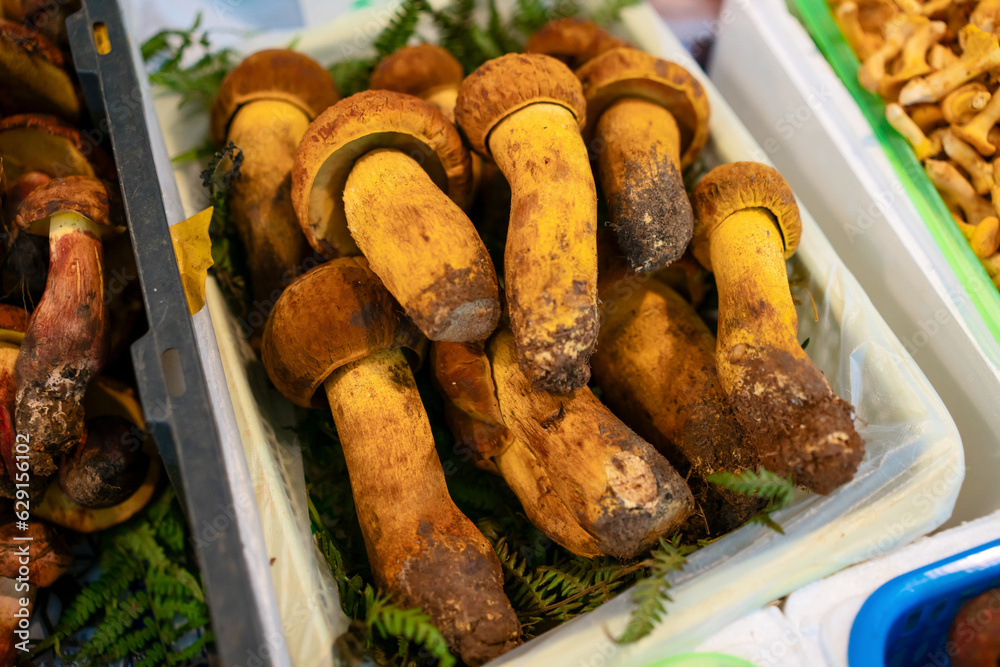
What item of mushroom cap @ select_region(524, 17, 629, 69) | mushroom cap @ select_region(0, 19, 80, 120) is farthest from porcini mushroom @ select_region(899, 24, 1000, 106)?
mushroom cap @ select_region(0, 19, 80, 120)

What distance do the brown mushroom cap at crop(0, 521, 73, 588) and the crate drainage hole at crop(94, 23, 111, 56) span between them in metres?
1.34

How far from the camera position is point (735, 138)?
199cm

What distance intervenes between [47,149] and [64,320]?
0.61 m

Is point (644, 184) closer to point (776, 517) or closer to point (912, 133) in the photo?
point (776, 517)

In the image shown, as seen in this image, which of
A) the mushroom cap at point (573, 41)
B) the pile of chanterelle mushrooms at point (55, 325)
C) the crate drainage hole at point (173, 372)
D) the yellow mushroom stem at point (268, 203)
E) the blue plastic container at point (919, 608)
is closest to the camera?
the crate drainage hole at point (173, 372)

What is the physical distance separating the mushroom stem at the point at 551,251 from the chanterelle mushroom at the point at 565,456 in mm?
122

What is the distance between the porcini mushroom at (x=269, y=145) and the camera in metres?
1.86

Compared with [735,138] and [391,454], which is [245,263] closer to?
[391,454]

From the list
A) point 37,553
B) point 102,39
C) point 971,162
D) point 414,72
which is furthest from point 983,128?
point 37,553

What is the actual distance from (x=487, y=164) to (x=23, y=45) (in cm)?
137

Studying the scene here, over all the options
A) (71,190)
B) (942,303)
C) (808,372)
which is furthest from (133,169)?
(942,303)

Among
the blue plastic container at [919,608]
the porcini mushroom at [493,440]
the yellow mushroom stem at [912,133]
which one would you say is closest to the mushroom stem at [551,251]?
the porcini mushroom at [493,440]

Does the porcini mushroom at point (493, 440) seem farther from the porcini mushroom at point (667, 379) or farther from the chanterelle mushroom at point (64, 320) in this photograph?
the chanterelle mushroom at point (64, 320)

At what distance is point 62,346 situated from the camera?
1482mm
